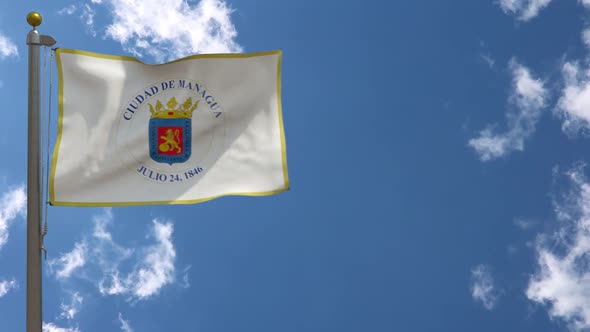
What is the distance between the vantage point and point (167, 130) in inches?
392

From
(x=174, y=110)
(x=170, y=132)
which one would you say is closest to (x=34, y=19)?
(x=174, y=110)

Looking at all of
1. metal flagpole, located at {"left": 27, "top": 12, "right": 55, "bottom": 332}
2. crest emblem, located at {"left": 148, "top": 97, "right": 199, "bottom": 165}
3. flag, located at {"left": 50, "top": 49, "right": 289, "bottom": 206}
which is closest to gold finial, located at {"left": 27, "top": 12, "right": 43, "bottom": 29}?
metal flagpole, located at {"left": 27, "top": 12, "right": 55, "bottom": 332}

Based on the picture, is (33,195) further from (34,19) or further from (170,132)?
(34,19)

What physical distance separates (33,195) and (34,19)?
93.7 inches

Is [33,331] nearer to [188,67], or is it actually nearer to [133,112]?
[133,112]

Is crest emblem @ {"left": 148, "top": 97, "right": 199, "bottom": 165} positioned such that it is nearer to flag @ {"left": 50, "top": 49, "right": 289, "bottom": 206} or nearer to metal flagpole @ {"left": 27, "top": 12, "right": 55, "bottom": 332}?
flag @ {"left": 50, "top": 49, "right": 289, "bottom": 206}

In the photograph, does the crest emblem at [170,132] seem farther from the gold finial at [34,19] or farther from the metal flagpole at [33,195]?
the gold finial at [34,19]

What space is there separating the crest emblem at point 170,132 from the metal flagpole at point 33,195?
1.75 meters

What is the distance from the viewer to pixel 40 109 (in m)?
8.73

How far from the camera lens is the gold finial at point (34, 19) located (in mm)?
8891

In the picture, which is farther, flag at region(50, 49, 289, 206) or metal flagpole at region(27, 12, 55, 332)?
flag at region(50, 49, 289, 206)

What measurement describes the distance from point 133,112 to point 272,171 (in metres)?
2.27

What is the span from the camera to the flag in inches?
376

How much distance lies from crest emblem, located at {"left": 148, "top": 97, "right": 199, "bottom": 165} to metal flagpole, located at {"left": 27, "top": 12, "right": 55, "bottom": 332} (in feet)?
5.75
